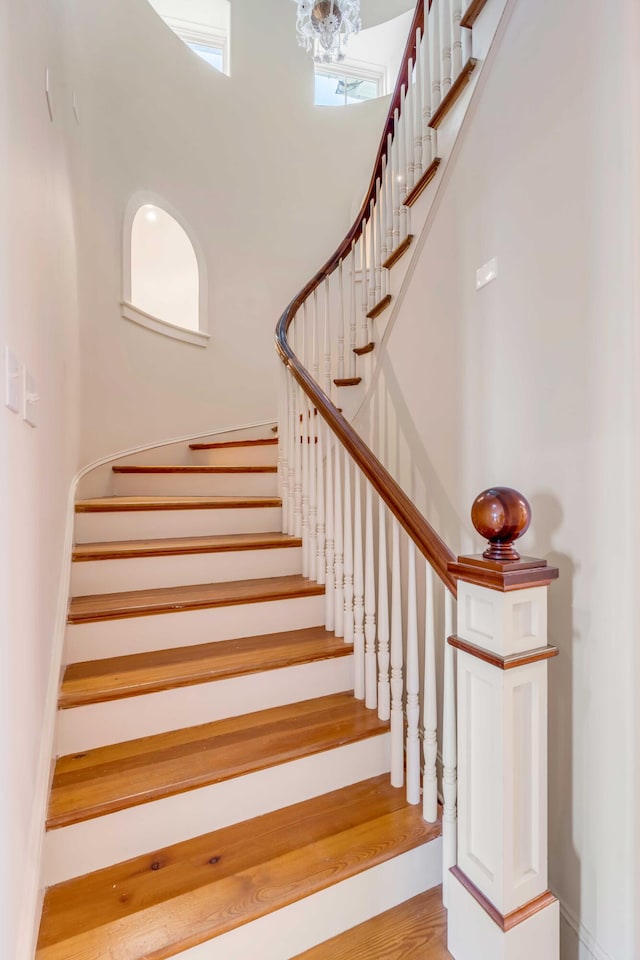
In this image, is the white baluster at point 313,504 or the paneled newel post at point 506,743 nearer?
the paneled newel post at point 506,743

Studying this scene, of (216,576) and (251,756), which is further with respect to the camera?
(216,576)

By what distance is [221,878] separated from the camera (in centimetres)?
111

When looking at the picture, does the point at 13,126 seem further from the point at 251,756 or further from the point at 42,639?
the point at 251,756

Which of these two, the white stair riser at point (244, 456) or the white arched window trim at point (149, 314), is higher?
the white arched window trim at point (149, 314)

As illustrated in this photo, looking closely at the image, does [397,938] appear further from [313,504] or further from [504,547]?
[313,504]

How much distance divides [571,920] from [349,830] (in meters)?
0.54

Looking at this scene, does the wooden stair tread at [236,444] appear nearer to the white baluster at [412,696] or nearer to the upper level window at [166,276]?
the upper level window at [166,276]

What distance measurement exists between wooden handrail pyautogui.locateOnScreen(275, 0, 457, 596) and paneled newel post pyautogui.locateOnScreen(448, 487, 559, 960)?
15 cm

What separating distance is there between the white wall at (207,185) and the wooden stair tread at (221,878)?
207cm

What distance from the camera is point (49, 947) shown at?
3.09 feet

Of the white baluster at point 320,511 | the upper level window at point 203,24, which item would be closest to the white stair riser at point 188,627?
the white baluster at point 320,511

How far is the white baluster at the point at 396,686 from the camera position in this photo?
1.42m


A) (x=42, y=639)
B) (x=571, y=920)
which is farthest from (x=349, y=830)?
(x=42, y=639)

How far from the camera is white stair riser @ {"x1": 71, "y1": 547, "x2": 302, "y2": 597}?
1797 millimetres
